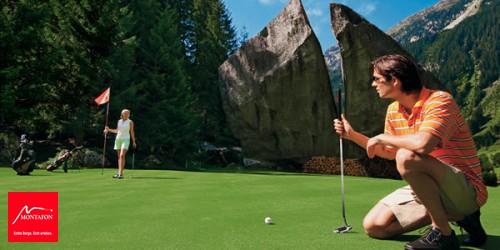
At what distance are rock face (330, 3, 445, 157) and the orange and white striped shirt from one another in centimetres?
1580

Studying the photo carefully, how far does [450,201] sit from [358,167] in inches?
711

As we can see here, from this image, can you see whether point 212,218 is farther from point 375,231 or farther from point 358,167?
point 358,167

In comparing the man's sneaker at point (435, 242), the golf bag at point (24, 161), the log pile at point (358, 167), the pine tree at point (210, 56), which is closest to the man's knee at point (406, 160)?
the man's sneaker at point (435, 242)

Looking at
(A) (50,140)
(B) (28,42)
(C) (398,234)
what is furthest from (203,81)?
(C) (398,234)

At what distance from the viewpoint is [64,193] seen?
6.97 m

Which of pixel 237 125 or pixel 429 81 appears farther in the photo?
pixel 237 125

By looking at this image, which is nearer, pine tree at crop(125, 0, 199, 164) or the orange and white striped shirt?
the orange and white striped shirt

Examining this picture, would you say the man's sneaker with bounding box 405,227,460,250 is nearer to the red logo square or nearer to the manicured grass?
the manicured grass

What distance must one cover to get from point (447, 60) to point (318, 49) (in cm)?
16716

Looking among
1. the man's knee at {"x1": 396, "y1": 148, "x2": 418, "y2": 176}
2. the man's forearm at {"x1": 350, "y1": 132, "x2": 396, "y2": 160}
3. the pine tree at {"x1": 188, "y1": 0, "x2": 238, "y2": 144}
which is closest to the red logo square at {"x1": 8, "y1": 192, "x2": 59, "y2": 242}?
the man's forearm at {"x1": 350, "y1": 132, "x2": 396, "y2": 160}

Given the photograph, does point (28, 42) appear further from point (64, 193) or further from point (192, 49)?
point (192, 49)

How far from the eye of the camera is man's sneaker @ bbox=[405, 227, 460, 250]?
3.02 metres

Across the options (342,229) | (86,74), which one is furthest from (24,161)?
(342,229)

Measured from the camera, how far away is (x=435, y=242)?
302cm
